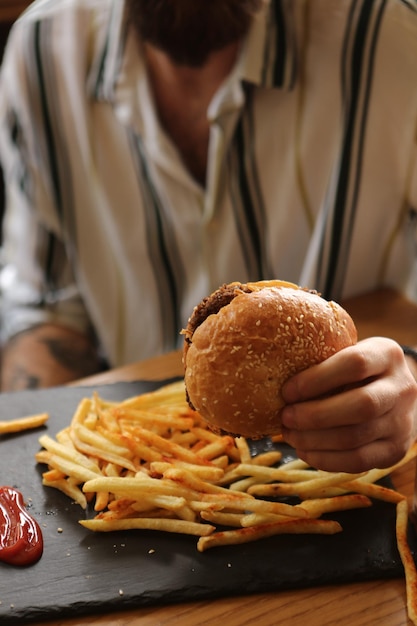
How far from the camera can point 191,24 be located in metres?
2.64

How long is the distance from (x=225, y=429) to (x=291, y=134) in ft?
5.20

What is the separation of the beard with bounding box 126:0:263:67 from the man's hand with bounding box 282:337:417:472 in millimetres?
1552

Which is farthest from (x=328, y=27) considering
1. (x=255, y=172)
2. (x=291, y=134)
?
(x=255, y=172)

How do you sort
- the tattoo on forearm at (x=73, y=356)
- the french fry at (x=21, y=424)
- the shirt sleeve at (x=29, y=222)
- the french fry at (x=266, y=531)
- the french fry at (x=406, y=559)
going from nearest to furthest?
the french fry at (x=406, y=559), the french fry at (x=266, y=531), the french fry at (x=21, y=424), the tattoo on forearm at (x=73, y=356), the shirt sleeve at (x=29, y=222)

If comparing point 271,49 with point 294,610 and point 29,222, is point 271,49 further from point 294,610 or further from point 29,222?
point 294,610

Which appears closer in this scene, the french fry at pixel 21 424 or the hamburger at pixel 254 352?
the hamburger at pixel 254 352

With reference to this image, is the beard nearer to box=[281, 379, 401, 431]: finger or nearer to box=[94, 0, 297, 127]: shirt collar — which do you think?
box=[94, 0, 297, 127]: shirt collar

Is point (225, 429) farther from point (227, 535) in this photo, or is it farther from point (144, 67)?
point (144, 67)

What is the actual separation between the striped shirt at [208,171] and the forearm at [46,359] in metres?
0.12

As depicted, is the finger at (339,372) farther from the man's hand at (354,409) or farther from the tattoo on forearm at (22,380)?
the tattoo on forearm at (22,380)

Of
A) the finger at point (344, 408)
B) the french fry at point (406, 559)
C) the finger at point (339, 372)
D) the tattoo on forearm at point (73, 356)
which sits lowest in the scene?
the tattoo on forearm at point (73, 356)

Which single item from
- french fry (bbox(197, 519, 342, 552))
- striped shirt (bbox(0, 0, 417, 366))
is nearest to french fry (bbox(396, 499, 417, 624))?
french fry (bbox(197, 519, 342, 552))

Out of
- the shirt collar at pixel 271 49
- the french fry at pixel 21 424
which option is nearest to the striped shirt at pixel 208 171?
the shirt collar at pixel 271 49

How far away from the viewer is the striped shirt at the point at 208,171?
2.75 m
